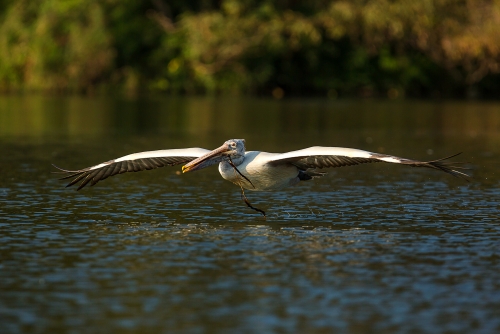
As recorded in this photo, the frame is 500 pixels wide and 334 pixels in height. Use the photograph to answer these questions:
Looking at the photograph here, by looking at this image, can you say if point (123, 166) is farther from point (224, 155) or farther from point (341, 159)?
point (341, 159)

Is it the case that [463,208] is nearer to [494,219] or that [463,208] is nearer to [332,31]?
[494,219]

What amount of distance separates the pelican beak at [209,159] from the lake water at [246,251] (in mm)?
708

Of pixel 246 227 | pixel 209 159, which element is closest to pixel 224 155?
pixel 209 159

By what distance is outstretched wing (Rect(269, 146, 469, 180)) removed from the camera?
1187 centimetres

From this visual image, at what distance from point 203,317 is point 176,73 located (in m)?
47.7

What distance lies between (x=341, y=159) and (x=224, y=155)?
1598mm

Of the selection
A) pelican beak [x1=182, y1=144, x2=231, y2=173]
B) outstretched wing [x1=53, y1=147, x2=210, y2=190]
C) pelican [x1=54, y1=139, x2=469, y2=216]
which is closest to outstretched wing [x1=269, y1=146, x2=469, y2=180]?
pelican [x1=54, y1=139, x2=469, y2=216]

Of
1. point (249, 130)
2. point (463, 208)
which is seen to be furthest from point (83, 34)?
point (463, 208)

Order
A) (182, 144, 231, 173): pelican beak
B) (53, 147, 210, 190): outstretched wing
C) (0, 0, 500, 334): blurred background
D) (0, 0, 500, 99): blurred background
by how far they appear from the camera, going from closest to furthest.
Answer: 1. (0, 0, 500, 334): blurred background
2. (182, 144, 231, 173): pelican beak
3. (53, 147, 210, 190): outstretched wing
4. (0, 0, 500, 99): blurred background

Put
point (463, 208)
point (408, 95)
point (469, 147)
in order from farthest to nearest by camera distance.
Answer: point (408, 95), point (469, 147), point (463, 208)

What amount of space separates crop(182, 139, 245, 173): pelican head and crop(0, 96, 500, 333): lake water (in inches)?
29.0

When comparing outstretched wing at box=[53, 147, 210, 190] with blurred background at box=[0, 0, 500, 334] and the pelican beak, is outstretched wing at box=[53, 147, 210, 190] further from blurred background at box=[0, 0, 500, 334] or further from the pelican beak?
the pelican beak

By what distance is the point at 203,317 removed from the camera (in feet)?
26.8

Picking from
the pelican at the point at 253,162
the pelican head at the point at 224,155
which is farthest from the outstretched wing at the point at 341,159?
the pelican head at the point at 224,155
